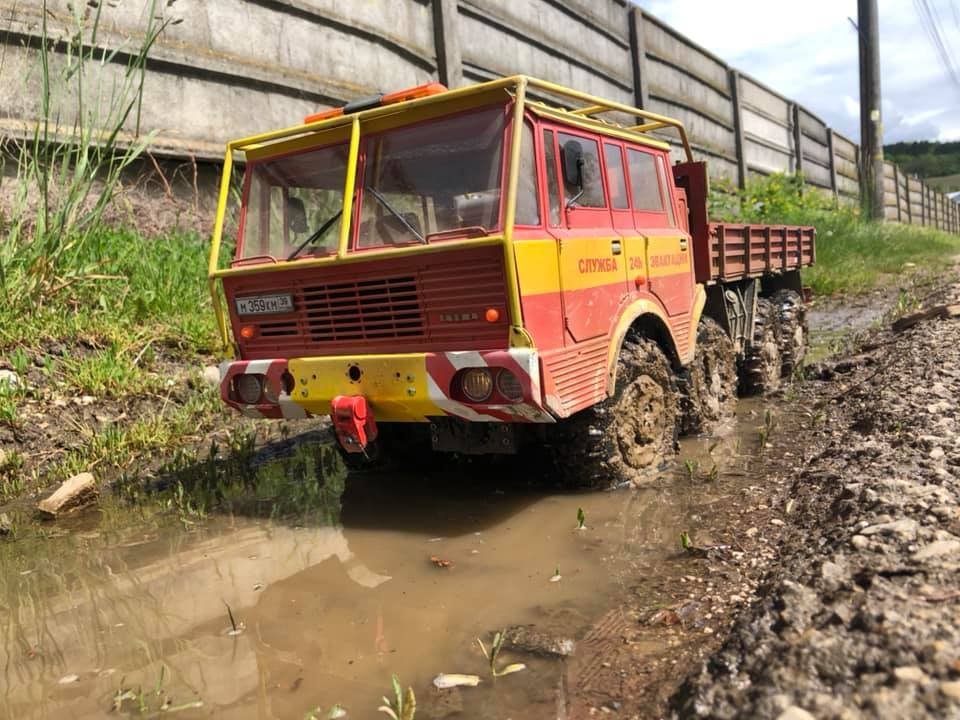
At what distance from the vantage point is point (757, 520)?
346 centimetres

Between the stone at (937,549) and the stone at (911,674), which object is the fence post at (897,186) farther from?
the stone at (911,674)

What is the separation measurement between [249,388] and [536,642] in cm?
221

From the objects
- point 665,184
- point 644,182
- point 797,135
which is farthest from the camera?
point 797,135

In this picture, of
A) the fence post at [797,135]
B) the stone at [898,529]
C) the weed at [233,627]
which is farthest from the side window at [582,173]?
the fence post at [797,135]

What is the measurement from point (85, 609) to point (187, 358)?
323 cm

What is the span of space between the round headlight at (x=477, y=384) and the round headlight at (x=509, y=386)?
0.15 feet

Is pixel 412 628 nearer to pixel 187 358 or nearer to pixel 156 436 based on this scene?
pixel 156 436

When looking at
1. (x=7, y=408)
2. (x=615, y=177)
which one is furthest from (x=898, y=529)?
(x=7, y=408)

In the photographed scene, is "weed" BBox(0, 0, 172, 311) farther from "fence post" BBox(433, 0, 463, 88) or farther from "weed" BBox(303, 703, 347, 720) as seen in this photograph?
"weed" BBox(303, 703, 347, 720)

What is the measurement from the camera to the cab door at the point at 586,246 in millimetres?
3711

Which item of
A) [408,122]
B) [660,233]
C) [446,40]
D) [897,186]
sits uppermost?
[446,40]

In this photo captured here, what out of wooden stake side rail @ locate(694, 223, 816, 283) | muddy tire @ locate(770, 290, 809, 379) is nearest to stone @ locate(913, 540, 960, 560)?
wooden stake side rail @ locate(694, 223, 816, 283)

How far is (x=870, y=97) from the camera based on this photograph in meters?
15.9

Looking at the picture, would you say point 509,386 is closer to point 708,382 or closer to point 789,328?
point 708,382
